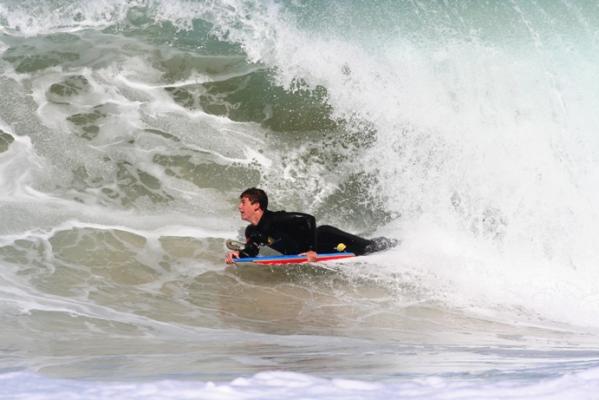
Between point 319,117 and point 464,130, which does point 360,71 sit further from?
point 464,130

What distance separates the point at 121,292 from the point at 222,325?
4.15 ft

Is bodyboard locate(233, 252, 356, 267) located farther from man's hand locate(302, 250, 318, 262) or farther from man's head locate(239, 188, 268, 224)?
man's head locate(239, 188, 268, 224)

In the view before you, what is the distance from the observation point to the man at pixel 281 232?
7059 millimetres

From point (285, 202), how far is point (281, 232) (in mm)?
1859

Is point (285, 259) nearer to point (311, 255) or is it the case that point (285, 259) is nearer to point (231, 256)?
point (311, 255)

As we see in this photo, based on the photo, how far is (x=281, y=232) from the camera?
7188mm

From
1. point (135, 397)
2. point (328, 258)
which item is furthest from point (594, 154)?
point (135, 397)

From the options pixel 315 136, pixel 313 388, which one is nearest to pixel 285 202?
pixel 315 136

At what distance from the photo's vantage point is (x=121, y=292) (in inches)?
264

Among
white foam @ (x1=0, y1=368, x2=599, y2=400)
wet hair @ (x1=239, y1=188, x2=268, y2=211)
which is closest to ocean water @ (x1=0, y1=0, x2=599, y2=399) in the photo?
white foam @ (x1=0, y1=368, x2=599, y2=400)

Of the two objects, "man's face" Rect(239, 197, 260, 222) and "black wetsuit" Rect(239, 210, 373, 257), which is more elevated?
"man's face" Rect(239, 197, 260, 222)

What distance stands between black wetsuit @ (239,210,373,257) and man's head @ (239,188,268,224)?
0.08 meters

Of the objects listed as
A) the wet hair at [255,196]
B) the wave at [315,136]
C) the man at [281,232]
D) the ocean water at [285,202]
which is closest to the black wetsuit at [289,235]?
the man at [281,232]

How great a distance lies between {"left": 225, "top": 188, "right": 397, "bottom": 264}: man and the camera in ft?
23.2
